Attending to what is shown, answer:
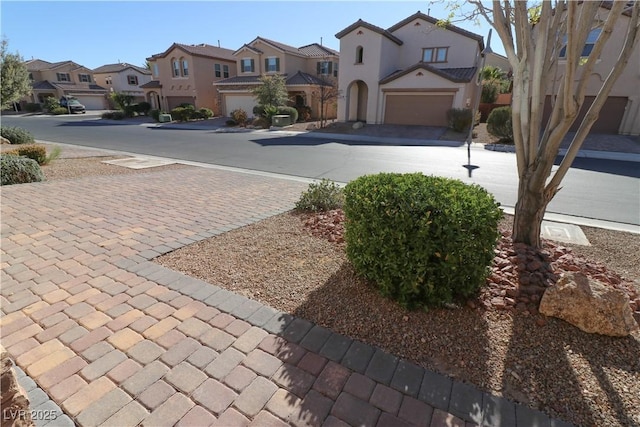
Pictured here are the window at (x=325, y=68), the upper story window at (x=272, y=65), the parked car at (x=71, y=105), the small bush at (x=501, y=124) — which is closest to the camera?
the small bush at (x=501, y=124)

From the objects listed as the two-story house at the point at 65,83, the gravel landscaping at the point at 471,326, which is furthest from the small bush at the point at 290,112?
the two-story house at the point at 65,83

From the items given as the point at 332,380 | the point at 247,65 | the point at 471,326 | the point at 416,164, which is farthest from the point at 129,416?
the point at 247,65

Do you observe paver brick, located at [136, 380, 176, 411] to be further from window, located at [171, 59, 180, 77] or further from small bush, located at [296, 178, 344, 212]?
window, located at [171, 59, 180, 77]

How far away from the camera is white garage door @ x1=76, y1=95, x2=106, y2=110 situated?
52750 millimetres

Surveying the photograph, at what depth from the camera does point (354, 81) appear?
25812 mm

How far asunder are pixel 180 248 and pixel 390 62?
25.4m

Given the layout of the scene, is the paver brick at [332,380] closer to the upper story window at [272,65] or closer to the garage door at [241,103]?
the garage door at [241,103]

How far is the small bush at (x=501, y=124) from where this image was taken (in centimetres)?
1742

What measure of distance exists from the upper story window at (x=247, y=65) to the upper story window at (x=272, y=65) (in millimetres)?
1602

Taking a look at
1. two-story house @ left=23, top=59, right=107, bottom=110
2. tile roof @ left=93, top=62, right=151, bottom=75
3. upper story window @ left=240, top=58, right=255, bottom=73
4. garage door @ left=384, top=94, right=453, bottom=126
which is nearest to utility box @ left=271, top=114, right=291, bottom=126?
garage door @ left=384, top=94, right=453, bottom=126

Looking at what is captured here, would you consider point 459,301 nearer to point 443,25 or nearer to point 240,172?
point 443,25

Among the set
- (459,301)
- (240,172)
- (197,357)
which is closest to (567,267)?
(459,301)

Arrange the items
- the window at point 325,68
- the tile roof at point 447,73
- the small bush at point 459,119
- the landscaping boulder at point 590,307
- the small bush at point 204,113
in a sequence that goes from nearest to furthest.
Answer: the landscaping boulder at point 590,307, the small bush at point 459,119, the tile roof at point 447,73, the small bush at point 204,113, the window at point 325,68

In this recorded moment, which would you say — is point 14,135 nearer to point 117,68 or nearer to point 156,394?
point 156,394
